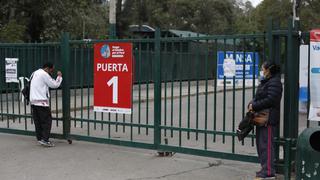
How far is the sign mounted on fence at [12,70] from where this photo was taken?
1176cm

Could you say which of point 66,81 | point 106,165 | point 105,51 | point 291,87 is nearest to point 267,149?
point 291,87

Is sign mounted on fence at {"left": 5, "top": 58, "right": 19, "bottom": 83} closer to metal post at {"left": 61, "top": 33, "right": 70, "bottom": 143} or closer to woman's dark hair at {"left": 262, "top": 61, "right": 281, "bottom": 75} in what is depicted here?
metal post at {"left": 61, "top": 33, "right": 70, "bottom": 143}

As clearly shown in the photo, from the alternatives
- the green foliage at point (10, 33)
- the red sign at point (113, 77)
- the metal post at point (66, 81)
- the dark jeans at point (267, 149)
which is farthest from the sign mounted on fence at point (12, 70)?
the green foliage at point (10, 33)

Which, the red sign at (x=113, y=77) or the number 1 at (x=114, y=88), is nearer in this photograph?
the red sign at (x=113, y=77)

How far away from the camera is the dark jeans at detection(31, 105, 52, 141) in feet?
34.0

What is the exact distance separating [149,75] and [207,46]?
1734 millimetres

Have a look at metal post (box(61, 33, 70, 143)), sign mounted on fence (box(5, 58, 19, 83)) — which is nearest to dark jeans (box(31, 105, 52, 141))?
metal post (box(61, 33, 70, 143))

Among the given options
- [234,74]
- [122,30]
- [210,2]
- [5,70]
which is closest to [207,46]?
[234,74]

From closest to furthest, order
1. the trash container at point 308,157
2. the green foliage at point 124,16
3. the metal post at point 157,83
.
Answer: the trash container at point 308,157
the metal post at point 157,83
the green foliage at point 124,16

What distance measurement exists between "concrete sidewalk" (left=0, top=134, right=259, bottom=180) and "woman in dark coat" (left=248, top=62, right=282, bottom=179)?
1.85 ft

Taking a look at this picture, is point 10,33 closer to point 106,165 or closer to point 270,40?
point 106,165

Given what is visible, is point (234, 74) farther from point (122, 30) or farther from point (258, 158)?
point (122, 30)

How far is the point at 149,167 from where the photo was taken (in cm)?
852

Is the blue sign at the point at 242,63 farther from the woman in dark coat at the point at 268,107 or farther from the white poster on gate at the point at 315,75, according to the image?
the white poster on gate at the point at 315,75
